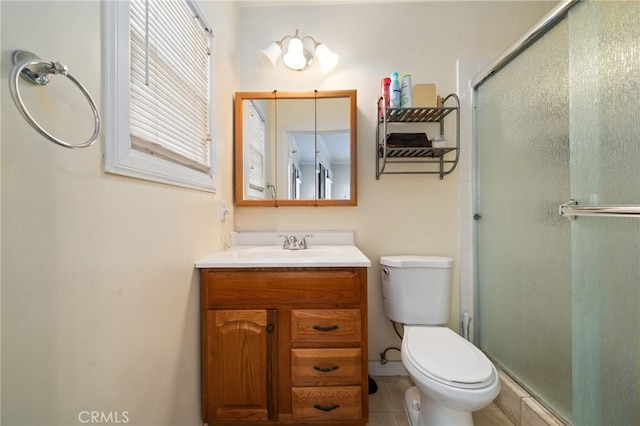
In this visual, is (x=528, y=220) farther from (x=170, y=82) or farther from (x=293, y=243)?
(x=170, y=82)

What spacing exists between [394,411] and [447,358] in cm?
55

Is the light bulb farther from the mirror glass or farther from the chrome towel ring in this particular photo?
the chrome towel ring

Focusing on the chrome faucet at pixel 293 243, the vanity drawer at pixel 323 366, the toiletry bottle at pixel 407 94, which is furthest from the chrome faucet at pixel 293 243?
the toiletry bottle at pixel 407 94

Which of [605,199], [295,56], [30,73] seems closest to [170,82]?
[30,73]

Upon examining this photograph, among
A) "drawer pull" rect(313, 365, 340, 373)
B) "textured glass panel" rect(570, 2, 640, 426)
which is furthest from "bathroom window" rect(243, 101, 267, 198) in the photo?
"textured glass panel" rect(570, 2, 640, 426)

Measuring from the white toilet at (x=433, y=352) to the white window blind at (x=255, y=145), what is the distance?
943 mm

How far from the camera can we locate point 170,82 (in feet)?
3.19

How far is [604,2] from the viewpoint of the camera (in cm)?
97

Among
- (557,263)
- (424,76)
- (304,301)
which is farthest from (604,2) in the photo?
(304,301)

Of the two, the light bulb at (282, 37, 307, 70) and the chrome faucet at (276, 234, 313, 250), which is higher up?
the light bulb at (282, 37, 307, 70)

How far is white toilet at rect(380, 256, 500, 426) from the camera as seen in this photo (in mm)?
939

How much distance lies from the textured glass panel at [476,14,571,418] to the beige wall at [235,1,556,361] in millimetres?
214

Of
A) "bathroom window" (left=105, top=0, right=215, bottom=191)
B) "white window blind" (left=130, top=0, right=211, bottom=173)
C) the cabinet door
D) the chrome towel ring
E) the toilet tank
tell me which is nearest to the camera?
the chrome towel ring

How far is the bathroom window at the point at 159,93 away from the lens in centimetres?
68
